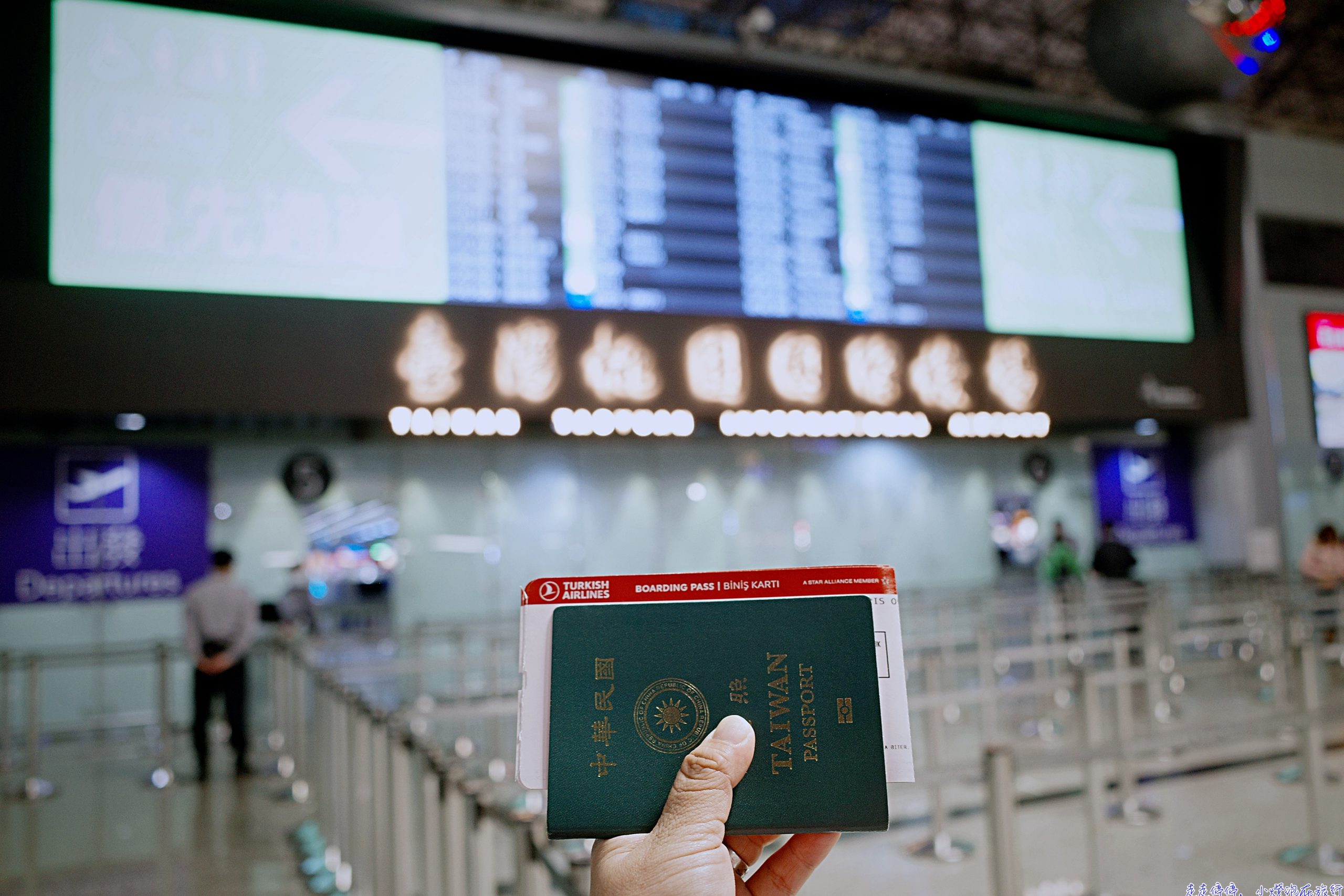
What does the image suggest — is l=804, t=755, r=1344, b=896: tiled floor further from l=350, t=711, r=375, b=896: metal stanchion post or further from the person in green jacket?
the person in green jacket


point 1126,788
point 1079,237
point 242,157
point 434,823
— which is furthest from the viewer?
point 1079,237

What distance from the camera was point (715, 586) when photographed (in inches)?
47.1

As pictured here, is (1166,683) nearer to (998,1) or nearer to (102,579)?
(102,579)

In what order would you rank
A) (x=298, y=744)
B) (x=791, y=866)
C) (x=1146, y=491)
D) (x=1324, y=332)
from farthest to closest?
(x=1324, y=332)
(x=1146, y=491)
(x=298, y=744)
(x=791, y=866)

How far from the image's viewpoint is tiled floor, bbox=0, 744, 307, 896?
4457 mm

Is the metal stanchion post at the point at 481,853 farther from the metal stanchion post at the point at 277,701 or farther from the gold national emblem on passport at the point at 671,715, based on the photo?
the metal stanchion post at the point at 277,701

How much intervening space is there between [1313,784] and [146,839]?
18.4 ft

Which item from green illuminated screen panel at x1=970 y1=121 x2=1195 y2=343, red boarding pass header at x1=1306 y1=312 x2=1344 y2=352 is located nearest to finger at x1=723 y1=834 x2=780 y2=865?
green illuminated screen panel at x1=970 y1=121 x2=1195 y2=343

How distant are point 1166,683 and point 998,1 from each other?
391 inches

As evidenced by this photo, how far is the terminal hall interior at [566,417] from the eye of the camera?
174 inches

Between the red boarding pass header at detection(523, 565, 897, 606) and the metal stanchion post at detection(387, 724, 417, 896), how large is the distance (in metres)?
2.17

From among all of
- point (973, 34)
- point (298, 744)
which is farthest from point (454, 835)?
point (973, 34)

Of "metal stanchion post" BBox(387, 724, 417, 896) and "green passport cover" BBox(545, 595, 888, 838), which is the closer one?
"green passport cover" BBox(545, 595, 888, 838)

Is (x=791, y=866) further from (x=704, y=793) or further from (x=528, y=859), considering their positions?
(x=528, y=859)
